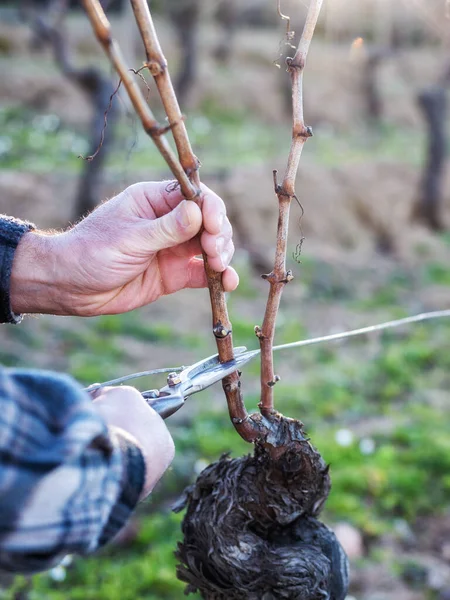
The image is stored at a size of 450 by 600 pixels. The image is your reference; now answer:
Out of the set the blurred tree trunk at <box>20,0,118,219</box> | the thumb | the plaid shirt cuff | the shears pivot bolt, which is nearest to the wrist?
the thumb

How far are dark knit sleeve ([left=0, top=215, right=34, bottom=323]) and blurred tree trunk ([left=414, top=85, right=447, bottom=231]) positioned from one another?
960 centimetres

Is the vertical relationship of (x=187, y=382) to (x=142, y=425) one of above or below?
below

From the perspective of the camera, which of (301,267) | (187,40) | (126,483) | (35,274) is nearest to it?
(126,483)

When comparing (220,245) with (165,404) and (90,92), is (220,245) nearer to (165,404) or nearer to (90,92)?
(165,404)

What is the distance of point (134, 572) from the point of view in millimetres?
3418

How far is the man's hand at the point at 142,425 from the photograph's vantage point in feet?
4.29

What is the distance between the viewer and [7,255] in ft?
6.34

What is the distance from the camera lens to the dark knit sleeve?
6.32ft

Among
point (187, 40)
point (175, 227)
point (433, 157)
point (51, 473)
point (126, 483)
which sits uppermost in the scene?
point (175, 227)

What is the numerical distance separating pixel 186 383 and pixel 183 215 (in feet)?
1.33

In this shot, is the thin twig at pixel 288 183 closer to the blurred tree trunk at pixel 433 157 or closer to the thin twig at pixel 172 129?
the thin twig at pixel 172 129

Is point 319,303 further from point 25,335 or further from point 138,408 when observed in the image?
point 138,408

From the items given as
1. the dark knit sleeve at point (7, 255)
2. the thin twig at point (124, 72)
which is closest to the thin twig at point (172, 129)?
the thin twig at point (124, 72)

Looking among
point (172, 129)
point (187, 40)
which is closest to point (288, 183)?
point (172, 129)
